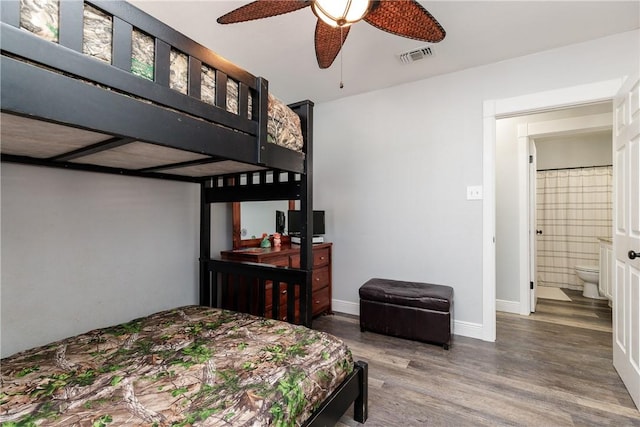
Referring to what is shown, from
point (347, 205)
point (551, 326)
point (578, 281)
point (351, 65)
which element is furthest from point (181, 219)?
point (578, 281)

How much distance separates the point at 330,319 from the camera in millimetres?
3152

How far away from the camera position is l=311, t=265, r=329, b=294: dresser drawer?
3.07 m

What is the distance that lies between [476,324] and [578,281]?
3045 mm

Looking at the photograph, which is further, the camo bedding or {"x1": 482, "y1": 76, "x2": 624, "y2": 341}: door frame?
{"x1": 482, "y1": 76, "x2": 624, "y2": 341}: door frame

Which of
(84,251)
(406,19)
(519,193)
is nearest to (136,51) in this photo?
(406,19)

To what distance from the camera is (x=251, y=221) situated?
301 cm

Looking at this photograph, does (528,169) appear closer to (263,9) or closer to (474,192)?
(474,192)

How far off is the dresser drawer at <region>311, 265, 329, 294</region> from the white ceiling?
2034mm

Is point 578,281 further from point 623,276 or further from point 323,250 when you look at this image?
point 323,250

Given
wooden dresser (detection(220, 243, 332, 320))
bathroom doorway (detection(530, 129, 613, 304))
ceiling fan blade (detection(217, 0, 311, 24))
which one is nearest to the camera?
ceiling fan blade (detection(217, 0, 311, 24))

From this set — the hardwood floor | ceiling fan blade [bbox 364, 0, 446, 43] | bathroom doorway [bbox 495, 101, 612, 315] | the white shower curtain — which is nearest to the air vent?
ceiling fan blade [bbox 364, 0, 446, 43]

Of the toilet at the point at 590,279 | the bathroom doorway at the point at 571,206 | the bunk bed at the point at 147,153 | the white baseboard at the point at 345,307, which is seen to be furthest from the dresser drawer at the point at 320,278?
the toilet at the point at 590,279

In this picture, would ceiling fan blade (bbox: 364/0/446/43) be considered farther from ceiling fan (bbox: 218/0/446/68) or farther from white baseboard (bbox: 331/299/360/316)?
white baseboard (bbox: 331/299/360/316)

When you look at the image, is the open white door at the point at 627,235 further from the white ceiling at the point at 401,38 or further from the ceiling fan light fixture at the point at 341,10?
A: the ceiling fan light fixture at the point at 341,10
